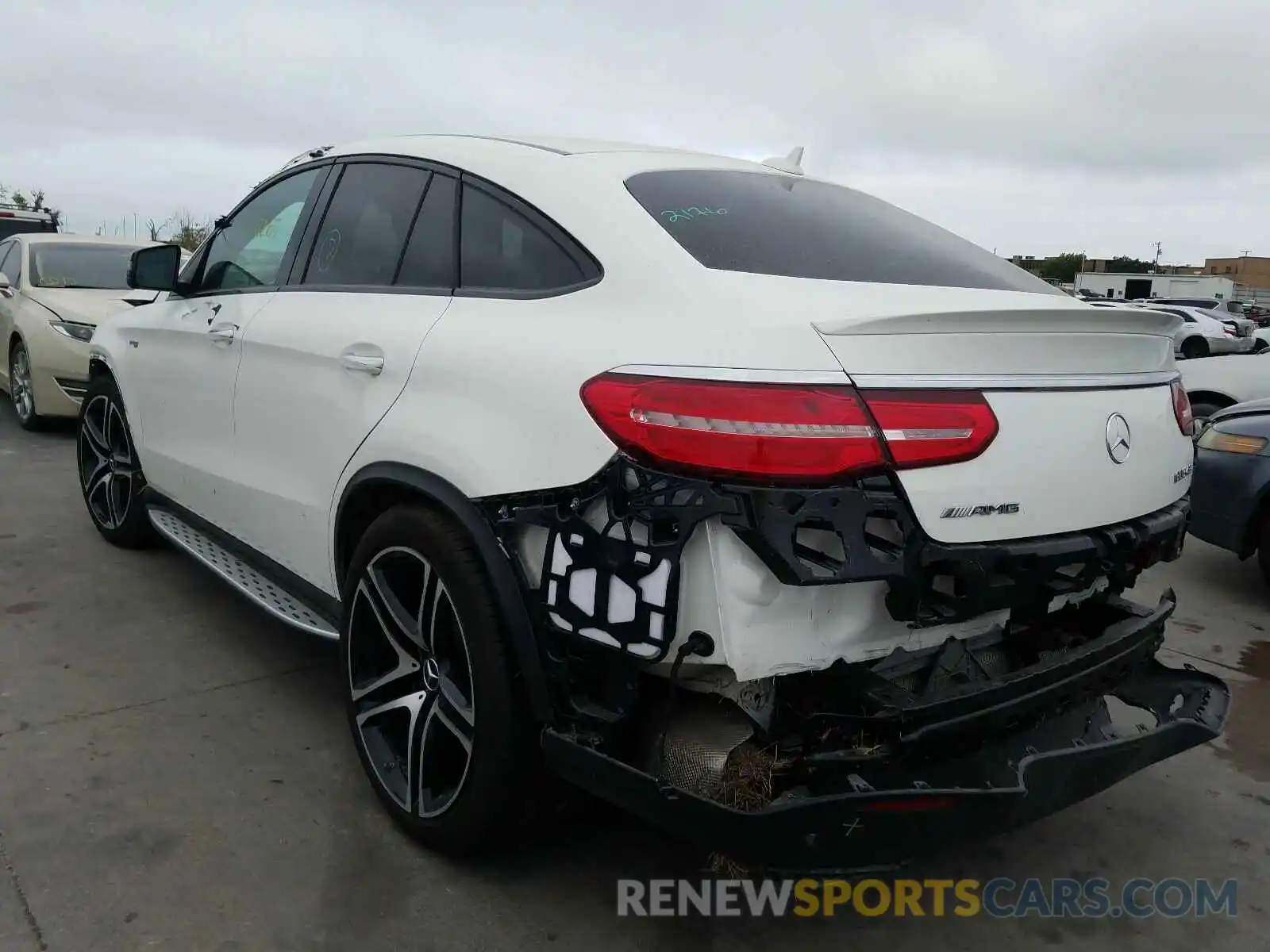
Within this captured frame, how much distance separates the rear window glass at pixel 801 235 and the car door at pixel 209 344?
152 centimetres

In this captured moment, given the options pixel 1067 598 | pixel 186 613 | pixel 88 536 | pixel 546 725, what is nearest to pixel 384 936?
pixel 546 725

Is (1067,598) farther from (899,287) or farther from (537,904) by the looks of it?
(537,904)

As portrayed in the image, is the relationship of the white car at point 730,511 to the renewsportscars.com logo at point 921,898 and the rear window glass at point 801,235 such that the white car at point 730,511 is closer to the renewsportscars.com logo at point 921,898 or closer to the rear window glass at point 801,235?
the rear window glass at point 801,235

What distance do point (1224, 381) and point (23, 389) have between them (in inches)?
368

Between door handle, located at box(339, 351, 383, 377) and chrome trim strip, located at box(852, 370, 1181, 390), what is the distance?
1.30 m

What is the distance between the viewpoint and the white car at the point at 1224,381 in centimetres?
725

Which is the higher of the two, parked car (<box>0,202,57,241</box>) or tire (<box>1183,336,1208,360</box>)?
tire (<box>1183,336,1208,360</box>)

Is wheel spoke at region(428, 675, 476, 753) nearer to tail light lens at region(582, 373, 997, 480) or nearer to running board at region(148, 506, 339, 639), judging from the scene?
running board at region(148, 506, 339, 639)

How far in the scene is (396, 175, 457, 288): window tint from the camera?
2691 millimetres

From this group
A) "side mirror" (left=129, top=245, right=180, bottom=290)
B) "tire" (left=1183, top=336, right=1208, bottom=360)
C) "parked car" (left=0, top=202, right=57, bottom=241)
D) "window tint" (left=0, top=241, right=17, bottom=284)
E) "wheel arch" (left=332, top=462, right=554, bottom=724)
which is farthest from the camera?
"parked car" (left=0, top=202, right=57, bottom=241)

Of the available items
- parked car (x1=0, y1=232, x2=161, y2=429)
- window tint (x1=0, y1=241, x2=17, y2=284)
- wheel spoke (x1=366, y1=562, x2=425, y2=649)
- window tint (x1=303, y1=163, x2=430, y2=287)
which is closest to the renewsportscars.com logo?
wheel spoke (x1=366, y1=562, x2=425, y2=649)

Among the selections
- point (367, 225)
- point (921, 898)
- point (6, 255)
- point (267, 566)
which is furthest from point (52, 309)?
point (921, 898)

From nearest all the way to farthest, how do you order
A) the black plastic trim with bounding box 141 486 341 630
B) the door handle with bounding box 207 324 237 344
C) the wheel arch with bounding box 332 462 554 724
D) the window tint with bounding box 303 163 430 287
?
1. the wheel arch with bounding box 332 462 554 724
2. the window tint with bounding box 303 163 430 287
3. the black plastic trim with bounding box 141 486 341 630
4. the door handle with bounding box 207 324 237 344

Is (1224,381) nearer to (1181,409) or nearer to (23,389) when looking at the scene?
(1181,409)
